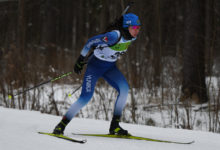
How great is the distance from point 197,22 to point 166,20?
47.5ft

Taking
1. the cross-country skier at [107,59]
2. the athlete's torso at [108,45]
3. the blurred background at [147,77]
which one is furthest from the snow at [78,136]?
the athlete's torso at [108,45]

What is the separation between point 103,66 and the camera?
13.4ft

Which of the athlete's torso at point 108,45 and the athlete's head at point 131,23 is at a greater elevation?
the athlete's head at point 131,23

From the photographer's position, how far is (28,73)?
678 centimetres

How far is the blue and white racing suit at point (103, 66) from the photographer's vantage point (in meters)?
3.86

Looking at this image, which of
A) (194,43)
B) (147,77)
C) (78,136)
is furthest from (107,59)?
(147,77)

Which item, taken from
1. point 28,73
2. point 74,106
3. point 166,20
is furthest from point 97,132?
point 166,20

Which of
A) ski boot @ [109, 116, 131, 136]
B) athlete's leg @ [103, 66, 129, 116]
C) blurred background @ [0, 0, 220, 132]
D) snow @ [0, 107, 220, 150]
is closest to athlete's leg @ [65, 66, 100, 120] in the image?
athlete's leg @ [103, 66, 129, 116]

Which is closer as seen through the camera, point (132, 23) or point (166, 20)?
point (132, 23)

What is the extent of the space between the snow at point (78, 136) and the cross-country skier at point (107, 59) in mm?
359

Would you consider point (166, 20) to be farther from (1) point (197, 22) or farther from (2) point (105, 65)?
(2) point (105, 65)

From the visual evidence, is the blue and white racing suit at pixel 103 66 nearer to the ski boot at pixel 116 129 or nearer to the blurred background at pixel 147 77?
the ski boot at pixel 116 129

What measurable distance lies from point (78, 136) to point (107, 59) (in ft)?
3.80

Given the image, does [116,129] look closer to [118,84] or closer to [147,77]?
[118,84]
